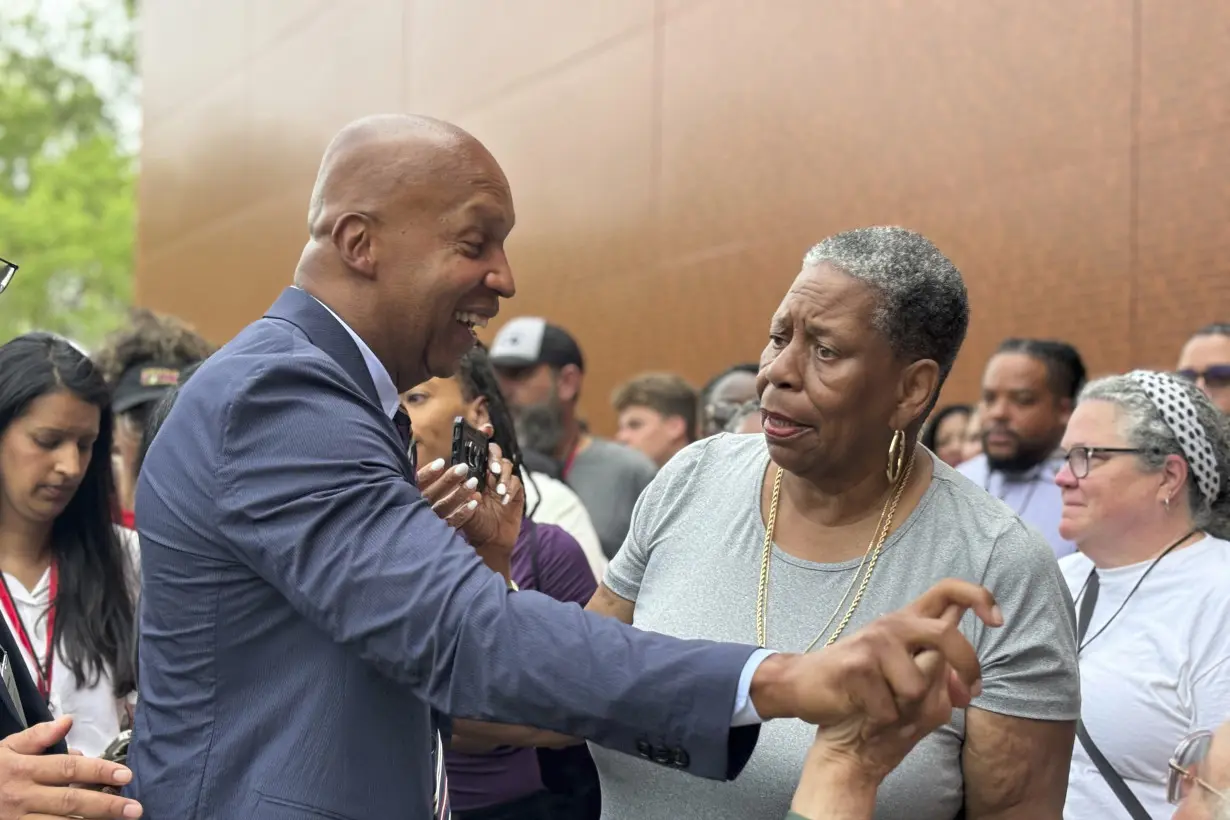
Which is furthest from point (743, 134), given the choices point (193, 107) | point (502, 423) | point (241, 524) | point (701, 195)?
point (193, 107)

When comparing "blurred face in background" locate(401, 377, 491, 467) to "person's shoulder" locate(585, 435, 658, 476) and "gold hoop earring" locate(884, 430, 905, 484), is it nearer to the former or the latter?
"gold hoop earring" locate(884, 430, 905, 484)

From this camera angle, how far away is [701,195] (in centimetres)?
961

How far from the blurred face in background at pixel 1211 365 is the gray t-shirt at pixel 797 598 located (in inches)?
121

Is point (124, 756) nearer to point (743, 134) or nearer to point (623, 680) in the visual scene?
point (623, 680)

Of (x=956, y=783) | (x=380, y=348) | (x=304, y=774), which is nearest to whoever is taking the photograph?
(x=304, y=774)

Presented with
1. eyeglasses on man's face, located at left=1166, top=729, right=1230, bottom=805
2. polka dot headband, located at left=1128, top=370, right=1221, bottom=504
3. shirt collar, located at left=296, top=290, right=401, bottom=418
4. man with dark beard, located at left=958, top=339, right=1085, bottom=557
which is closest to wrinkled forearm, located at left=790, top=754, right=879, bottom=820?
eyeglasses on man's face, located at left=1166, top=729, right=1230, bottom=805

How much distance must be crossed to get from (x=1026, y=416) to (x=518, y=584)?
2.90 meters

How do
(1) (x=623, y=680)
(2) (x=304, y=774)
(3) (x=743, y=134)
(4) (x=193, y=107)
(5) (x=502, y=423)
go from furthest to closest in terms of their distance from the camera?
(4) (x=193, y=107) < (3) (x=743, y=134) < (5) (x=502, y=423) < (2) (x=304, y=774) < (1) (x=623, y=680)

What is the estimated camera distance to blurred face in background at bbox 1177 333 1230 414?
538 cm

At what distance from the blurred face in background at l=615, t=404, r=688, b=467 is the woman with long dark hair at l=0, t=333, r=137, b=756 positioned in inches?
158

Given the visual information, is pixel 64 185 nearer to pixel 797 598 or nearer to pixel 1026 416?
pixel 1026 416

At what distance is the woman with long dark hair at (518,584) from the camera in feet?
12.3

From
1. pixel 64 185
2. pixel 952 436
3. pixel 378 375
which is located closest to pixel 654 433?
pixel 952 436

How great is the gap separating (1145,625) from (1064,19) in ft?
12.7
